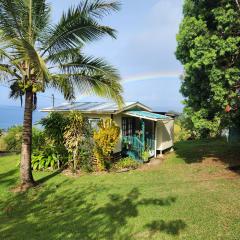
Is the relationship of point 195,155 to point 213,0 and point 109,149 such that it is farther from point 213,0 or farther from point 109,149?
point 213,0

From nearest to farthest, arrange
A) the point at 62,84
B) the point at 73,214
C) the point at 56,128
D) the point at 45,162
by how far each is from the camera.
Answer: the point at 73,214 < the point at 62,84 < the point at 45,162 < the point at 56,128

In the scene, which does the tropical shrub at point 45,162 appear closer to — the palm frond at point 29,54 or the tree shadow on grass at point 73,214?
the tree shadow on grass at point 73,214

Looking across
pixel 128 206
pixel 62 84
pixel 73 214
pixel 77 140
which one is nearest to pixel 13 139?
pixel 77 140

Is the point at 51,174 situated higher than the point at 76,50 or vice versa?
the point at 76,50

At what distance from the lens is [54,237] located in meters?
7.35

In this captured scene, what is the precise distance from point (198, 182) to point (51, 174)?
637 centimetres

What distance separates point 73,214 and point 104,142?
6.20 metres

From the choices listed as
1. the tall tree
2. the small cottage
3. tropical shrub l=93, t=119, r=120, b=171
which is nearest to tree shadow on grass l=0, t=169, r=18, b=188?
tropical shrub l=93, t=119, r=120, b=171

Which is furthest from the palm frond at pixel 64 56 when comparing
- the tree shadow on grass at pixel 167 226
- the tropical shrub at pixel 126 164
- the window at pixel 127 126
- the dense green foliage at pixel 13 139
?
the dense green foliage at pixel 13 139

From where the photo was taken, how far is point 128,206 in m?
9.42

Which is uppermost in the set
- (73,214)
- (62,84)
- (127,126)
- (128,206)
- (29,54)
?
(29,54)

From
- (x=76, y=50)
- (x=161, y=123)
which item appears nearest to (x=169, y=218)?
(x=76, y=50)

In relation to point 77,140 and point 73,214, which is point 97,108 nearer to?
point 77,140

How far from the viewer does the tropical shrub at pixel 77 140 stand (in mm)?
14711
